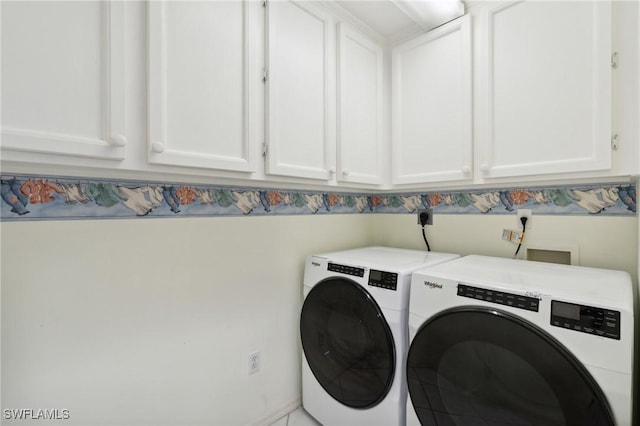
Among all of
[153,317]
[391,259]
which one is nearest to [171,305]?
[153,317]

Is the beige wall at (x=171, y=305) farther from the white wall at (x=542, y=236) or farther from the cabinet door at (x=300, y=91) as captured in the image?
the cabinet door at (x=300, y=91)

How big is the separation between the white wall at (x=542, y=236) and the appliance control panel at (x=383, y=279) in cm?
76

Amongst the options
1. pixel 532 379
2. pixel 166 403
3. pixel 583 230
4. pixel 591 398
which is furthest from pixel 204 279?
pixel 583 230

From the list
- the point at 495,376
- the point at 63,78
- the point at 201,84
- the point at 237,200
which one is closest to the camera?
the point at 63,78

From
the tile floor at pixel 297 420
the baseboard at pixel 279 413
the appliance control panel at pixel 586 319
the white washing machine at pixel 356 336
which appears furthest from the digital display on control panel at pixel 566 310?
the baseboard at pixel 279 413

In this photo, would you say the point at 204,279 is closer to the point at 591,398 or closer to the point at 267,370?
the point at 267,370

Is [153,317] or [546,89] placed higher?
[546,89]

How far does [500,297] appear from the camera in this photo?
0.93 meters

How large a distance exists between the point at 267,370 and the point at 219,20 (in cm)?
163

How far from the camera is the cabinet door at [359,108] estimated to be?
61.2 inches

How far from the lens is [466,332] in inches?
38.2

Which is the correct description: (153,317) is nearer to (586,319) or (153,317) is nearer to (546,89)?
Result: (586,319)

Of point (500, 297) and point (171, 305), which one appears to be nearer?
point (500, 297)

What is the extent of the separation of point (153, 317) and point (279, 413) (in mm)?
903
